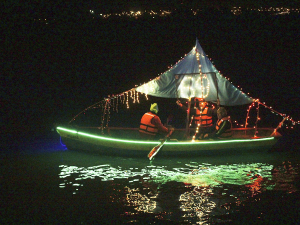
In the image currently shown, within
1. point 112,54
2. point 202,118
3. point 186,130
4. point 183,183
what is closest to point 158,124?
point 186,130

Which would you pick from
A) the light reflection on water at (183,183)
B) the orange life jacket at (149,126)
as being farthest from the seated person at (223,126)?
the orange life jacket at (149,126)

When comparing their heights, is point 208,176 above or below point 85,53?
below

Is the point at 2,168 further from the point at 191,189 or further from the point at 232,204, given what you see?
the point at 232,204

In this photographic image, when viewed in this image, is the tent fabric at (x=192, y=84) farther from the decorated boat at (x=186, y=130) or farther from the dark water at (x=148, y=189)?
the dark water at (x=148, y=189)

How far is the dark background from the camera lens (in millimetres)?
20984

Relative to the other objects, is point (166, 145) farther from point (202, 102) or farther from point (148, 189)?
point (148, 189)

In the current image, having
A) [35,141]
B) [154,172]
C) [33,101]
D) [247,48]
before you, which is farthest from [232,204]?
[247,48]

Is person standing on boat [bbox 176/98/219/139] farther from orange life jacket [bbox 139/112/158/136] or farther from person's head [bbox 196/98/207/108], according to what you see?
orange life jacket [bbox 139/112/158/136]

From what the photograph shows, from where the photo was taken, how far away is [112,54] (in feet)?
97.7

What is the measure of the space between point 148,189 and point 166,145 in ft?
9.67

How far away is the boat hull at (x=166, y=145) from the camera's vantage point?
10953 mm

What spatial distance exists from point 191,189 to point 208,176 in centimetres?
129

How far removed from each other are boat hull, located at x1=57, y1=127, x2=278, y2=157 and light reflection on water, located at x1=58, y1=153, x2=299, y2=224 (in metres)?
0.31

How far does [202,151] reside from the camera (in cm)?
1116
